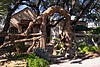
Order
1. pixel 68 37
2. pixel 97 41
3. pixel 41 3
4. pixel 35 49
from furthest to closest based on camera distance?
pixel 41 3
pixel 97 41
pixel 68 37
pixel 35 49

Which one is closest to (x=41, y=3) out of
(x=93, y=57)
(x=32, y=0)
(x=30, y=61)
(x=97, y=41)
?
(x=32, y=0)

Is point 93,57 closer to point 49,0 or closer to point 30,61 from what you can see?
point 30,61

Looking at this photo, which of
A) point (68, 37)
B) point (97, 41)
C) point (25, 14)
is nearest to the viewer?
point (68, 37)

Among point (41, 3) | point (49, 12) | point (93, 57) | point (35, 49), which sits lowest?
point (93, 57)

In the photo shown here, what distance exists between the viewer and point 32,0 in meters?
27.5

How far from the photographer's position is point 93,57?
60.7 feet

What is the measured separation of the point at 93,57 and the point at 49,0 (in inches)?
414

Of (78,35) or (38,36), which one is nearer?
(38,36)

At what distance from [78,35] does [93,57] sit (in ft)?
31.1

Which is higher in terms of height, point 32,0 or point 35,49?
point 32,0

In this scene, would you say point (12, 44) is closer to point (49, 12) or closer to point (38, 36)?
point (38, 36)

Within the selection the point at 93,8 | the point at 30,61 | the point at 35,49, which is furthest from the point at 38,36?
the point at 93,8

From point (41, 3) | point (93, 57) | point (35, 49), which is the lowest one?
point (93, 57)

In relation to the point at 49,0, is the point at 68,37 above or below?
below
